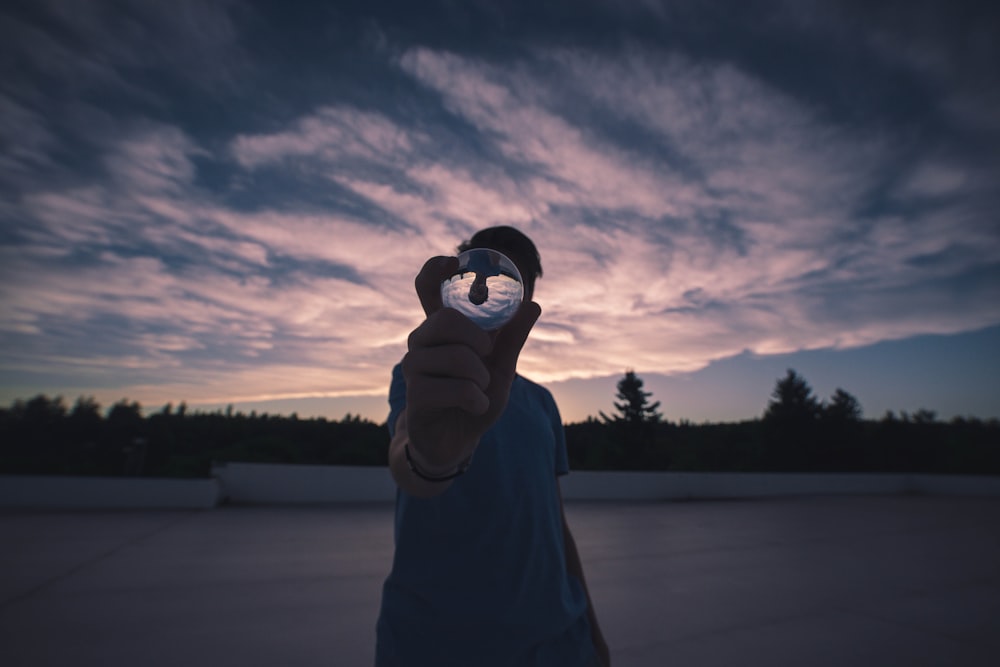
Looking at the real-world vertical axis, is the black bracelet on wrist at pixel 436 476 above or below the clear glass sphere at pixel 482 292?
below

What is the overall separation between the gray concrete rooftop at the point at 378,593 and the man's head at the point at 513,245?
8.37 ft

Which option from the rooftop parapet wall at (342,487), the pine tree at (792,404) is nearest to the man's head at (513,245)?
the rooftop parapet wall at (342,487)

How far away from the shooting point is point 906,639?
304cm

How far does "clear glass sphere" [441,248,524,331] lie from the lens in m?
0.87

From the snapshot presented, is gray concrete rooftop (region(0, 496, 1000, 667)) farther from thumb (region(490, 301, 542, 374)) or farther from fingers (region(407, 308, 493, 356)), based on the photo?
fingers (region(407, 308, 493, 356))

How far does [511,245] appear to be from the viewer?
1500 mm

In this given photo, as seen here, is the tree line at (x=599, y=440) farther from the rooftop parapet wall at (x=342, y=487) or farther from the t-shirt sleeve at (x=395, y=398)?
the t-shirt sleeve at (x=395, y=398)

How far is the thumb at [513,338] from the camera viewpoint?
2.96 ft

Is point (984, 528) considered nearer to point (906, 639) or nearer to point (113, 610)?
point (906, 639)

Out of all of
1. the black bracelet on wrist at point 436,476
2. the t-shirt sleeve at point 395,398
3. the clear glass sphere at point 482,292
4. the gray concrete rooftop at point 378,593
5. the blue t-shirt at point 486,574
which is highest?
the clear glass sphere at point 482,292

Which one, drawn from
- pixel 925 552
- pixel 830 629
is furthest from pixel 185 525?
pixel 925 552

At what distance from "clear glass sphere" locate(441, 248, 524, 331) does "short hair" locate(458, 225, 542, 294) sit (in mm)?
546

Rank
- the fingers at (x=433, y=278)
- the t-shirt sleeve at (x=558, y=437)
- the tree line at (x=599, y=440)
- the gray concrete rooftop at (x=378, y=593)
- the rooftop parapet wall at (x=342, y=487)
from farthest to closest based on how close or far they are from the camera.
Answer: the tree line at (x=599, y=440) < the rooftop parapet wall at (x=342, y=487) < the gray concrete rooftop at (x=378, y=593) < the t-shirt sleeve at (x=558, y=437) < the fingers at (x=433, y=278)

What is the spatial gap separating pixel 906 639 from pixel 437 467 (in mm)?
4072
